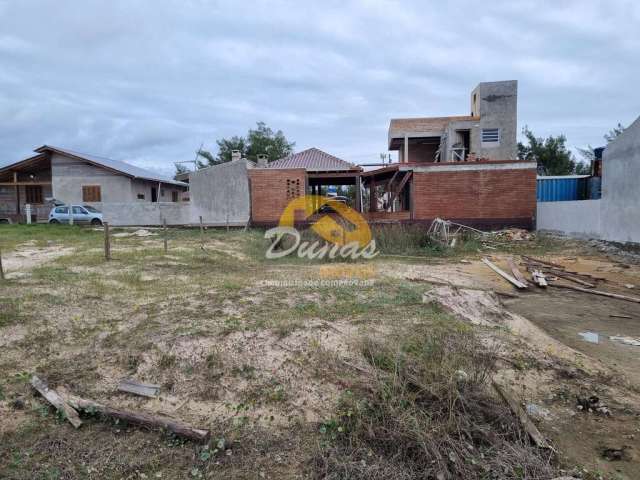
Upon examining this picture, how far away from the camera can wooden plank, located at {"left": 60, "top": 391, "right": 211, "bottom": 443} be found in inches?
113

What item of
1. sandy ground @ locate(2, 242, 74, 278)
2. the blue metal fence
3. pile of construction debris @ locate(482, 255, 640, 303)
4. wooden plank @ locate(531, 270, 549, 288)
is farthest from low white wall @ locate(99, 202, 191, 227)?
the blue metal fence

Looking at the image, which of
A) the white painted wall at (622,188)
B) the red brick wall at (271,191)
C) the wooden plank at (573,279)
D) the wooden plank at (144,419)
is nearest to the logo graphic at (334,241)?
the red brick wall at (271,191)

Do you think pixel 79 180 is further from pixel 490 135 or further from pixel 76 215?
pixel 490 135

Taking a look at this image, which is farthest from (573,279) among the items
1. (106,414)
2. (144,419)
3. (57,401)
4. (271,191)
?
(271,191)

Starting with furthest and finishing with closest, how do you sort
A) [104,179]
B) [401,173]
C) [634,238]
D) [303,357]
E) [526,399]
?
[104,179] → [401,173] → [634,238] → [303,357] → [526,399]

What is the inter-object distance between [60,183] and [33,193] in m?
2.68

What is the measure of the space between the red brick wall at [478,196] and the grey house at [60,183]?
15.2 m

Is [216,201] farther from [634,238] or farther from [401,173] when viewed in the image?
[634,238]

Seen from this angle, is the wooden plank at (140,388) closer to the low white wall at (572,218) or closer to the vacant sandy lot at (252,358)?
the vacant sandy lot at (252,358)

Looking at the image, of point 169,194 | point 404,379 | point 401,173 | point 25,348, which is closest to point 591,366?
point 404,379

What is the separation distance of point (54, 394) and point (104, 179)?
2247 centimetres

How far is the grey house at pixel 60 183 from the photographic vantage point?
22.5m

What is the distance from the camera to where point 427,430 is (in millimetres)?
2867

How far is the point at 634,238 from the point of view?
11.1 metres
